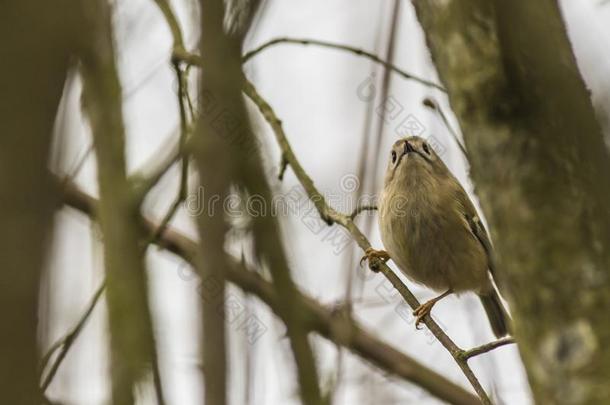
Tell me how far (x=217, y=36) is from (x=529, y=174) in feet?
2.63

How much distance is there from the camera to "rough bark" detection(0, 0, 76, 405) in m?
1.03

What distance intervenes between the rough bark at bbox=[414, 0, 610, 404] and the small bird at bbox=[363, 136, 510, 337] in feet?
10.9

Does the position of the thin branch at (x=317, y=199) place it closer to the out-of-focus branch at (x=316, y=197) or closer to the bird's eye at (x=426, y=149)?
the out-of-focus branch at (x=316, y=197)

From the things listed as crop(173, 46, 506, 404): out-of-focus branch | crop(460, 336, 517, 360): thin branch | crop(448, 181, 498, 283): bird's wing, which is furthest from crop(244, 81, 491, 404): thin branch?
crop(448, 181, 498, 283): bird's wing

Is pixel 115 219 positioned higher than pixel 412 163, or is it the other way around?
pixel 412 163

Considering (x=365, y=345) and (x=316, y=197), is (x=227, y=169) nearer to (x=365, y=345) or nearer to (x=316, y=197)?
(x=316, y=197)

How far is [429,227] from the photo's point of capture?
200 inches

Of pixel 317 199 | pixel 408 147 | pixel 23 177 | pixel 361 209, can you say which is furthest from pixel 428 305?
pixel 23 177

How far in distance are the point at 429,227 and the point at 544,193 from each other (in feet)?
11.8

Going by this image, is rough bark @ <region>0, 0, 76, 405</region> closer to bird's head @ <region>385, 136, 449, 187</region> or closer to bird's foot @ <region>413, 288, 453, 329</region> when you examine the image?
bird's foot @ <region>413, 288, 453, 329</region>

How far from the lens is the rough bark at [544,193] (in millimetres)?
1297

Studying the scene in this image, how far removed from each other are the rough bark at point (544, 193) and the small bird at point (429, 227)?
332 cm

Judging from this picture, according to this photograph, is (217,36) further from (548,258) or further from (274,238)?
→ (548,258)

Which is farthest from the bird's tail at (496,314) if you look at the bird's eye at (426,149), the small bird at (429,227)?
the bird's eye at (426,149)
